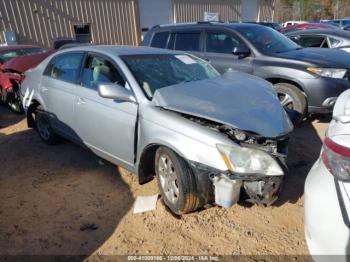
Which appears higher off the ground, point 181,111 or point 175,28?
point 175,28

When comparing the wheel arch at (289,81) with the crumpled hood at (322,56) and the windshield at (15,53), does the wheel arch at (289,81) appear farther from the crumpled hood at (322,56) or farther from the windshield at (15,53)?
the windshield at (15,53)

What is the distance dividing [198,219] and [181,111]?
3.44ft

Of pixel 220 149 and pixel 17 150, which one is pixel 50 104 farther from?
pixel 220 149

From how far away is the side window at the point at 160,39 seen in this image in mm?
6333

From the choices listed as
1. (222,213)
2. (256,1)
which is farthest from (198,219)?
(256,1)

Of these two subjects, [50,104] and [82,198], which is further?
[50,104]

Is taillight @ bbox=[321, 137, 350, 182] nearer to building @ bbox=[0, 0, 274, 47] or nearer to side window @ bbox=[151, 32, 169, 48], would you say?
side window @ bbox=[151, 32, 169, 48]

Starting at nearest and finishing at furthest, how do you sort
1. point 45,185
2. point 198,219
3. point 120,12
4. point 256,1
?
point 198,219 → point 45,185 → point 120,12 → point 256,1

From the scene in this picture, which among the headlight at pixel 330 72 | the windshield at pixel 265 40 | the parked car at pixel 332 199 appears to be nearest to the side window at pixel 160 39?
the windshield at pixel 265 40

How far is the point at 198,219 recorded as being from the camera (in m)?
2.73

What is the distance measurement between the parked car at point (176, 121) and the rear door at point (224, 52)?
162 centimetres

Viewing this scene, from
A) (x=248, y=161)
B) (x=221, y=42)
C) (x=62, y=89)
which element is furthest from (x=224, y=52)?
(x=248, y=161)

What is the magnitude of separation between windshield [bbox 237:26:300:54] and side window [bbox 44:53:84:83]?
3162 millimetres

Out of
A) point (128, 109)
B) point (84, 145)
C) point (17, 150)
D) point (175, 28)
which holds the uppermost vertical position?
point (175, 28)
